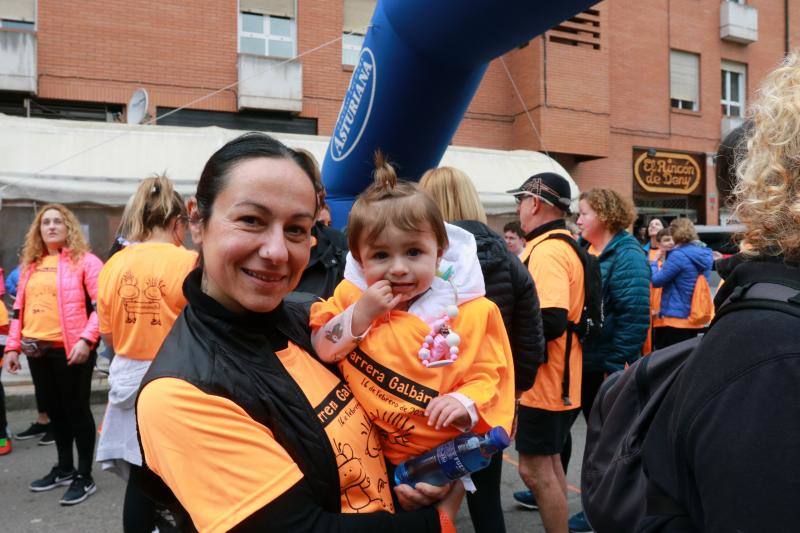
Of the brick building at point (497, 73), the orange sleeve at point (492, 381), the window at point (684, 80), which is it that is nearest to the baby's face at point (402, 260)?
the orange sleeve at point (492, 381)

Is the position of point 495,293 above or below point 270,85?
below

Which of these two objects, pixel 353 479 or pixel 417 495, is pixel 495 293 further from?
pixel 353 479

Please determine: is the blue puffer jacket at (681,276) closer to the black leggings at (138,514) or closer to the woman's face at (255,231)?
the black leggings at (138,514)

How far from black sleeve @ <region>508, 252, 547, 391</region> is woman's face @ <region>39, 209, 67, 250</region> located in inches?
141

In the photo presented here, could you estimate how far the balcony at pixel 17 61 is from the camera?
1077 centimetres

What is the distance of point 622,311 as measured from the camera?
392 cm

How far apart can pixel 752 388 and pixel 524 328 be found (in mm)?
1960

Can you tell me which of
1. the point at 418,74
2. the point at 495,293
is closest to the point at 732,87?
the point at 418,74

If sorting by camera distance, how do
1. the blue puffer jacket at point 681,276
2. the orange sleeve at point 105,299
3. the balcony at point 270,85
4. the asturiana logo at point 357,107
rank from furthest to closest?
the balcony at point 270,85 < the blue puffer jacket at point 681,276 < the asturiana logo at point 357,107 < the orange sleeve at point 105,299

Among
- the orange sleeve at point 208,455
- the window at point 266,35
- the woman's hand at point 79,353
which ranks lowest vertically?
the woman's hand at point 79,353

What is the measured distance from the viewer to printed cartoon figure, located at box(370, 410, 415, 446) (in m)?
1.60

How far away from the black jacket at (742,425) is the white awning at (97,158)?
852cm

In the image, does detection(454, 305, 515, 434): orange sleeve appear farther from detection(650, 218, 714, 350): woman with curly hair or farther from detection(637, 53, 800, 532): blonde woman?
detection(650, 218, 714, 350): woman with curly hair

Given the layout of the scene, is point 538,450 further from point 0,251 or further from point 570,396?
point 0,251
